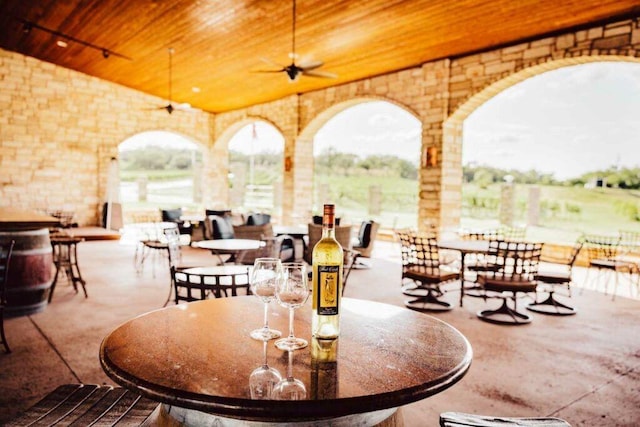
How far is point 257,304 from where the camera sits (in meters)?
1.70

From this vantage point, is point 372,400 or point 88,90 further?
point 88,90

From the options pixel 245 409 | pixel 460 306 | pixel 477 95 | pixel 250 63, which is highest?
pixel 250 63

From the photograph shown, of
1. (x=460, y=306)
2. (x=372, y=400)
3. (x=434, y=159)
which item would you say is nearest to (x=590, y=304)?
(x=460, y=306)

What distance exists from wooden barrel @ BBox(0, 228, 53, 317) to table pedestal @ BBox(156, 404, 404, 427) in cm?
371

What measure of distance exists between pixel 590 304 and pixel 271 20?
18.2 ft

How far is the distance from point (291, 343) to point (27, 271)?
389 cm

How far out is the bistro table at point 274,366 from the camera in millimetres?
939

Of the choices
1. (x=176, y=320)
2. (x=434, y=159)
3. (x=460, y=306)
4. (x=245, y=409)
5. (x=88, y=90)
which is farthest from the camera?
(x=88, y=90)

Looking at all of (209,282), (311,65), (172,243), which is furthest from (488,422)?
(311,65)

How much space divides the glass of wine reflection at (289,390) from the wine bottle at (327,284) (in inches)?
10.5

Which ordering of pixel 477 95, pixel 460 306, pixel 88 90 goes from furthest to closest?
pixel 88 90 < pixel 477 95 < pixel 460 306

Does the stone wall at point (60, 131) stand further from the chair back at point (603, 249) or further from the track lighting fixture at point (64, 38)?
the chair back at point (603, 249)

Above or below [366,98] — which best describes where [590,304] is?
below

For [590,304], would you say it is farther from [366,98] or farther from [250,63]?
[250,63]
